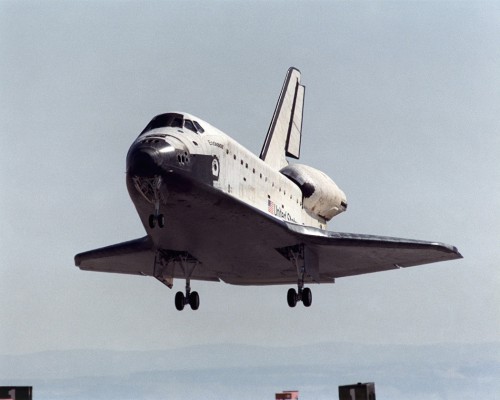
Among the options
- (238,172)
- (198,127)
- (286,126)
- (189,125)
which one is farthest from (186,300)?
(286,126)

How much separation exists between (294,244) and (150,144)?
242 inches

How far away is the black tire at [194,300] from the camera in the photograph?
2352 cm

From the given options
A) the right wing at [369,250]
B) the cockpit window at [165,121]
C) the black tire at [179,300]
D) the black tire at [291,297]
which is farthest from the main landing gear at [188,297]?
the cockpit window at [165,121]

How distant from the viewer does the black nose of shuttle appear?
18234mm

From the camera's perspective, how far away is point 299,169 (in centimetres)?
2708

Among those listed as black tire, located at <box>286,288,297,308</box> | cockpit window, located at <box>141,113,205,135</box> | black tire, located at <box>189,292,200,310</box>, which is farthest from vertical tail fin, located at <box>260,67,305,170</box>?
cockpit window, located at <box>141,113,205,135</box>

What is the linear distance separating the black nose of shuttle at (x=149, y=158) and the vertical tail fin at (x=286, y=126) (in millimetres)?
Answer: 11387

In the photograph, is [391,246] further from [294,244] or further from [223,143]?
[223,143]

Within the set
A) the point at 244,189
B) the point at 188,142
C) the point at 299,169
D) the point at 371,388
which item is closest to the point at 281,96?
the point at 299,169

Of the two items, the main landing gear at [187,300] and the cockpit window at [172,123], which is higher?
the cockpit window at [172,123]

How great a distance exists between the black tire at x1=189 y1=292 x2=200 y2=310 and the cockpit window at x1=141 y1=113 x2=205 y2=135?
5452mm

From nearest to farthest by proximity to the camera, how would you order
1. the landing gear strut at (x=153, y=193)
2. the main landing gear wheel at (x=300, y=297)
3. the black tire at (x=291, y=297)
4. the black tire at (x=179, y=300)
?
the landing gear strut at (x=153, y=193) < the black tire at (x=179, y=300) < the main landing gear wheel at (x=300, y=297) < the black tire at (x=291, y=297)

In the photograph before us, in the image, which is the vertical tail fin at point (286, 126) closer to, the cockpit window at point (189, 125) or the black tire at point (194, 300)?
the black tire at point (194, 300)

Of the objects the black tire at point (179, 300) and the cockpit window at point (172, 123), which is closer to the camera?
the cockpit window at point (172, 123)
